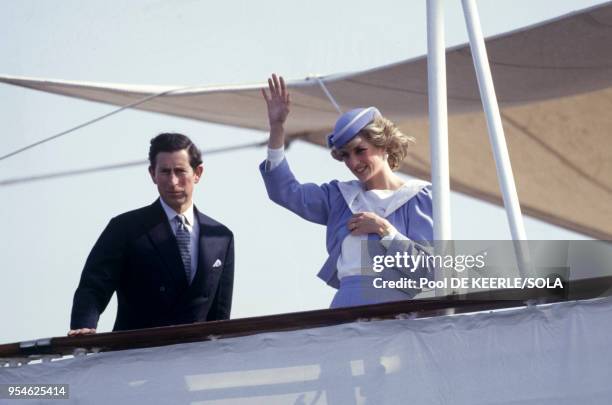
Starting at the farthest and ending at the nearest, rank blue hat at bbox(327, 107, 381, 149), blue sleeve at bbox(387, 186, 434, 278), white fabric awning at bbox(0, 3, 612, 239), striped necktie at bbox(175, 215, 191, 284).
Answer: white fabric awning at bbox(0, 3, 612, 239), striped necktie at bbox(175, 215, 191, 284), blue hat at bbox(327, 107, 381, 149), blue sleeve at bbox(387, 186, 434, 278)

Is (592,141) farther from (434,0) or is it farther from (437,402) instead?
(437,402)

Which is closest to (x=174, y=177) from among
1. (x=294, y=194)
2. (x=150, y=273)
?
(x=150, y=273)

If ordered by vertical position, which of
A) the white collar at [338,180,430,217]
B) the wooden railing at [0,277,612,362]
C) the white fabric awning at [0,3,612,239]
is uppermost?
the white fabric awning at [0,3,612,239]

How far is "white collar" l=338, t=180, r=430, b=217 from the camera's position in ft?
13.6

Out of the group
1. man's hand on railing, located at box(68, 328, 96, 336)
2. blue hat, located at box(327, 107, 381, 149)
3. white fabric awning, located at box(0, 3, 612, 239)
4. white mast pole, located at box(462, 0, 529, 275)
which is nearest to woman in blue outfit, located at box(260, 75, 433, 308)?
blue hat, located at box(327, 107, 381, 149)

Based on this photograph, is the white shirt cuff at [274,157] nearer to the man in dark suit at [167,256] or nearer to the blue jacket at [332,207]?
the blue jacket at [332,207]

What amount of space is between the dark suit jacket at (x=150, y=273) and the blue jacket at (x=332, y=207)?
36cm

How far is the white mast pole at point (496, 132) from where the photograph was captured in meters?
4.19

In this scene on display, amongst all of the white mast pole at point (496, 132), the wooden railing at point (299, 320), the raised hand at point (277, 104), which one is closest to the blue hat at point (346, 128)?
the raised hand at point (277, 104)

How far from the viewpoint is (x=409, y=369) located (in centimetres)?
366

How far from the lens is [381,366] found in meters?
3.69

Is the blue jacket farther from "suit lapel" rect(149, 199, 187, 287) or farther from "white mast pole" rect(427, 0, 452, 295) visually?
"suit lapel" rect(149, 199, 187, 287)

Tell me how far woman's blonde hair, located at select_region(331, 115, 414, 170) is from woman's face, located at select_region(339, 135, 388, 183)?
0.01m

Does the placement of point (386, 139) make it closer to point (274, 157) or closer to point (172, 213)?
point (274, 157)
